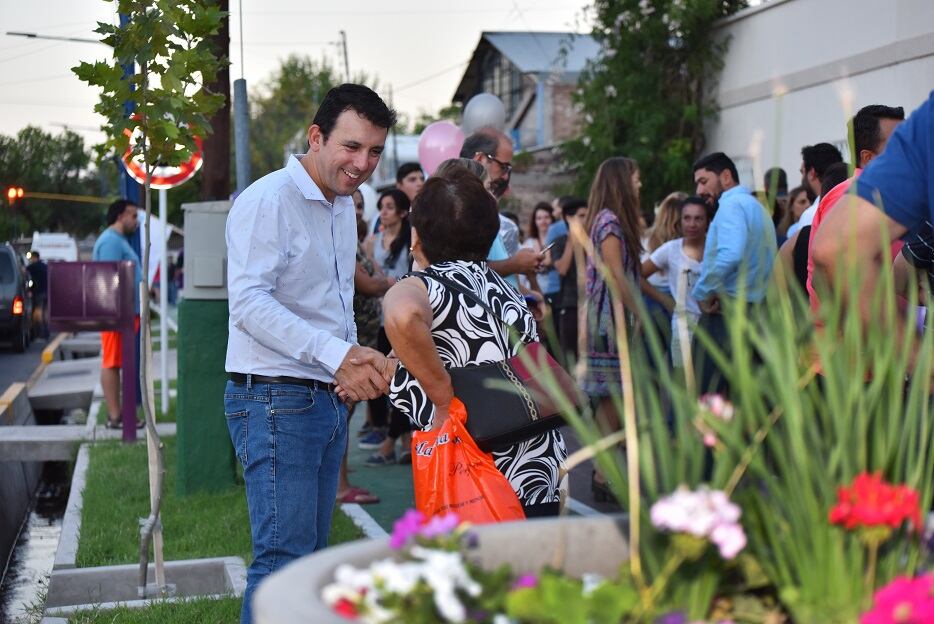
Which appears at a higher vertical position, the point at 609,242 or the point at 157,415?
the point at 609,242

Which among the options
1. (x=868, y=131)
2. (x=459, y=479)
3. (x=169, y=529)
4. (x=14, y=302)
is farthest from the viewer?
(x=14, y=302)

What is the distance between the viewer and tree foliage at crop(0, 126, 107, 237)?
9394cm

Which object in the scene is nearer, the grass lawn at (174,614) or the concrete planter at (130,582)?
the grass lawn at (174,614)

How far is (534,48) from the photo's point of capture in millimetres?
50188

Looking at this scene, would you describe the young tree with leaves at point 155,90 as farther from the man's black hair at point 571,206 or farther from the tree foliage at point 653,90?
the tree foliage at point 653,90

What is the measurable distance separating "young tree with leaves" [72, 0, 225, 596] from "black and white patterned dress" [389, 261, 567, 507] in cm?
183

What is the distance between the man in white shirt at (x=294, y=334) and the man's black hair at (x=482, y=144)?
279 centimetres

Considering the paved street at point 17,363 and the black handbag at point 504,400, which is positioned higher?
the black handbag at point 504,400

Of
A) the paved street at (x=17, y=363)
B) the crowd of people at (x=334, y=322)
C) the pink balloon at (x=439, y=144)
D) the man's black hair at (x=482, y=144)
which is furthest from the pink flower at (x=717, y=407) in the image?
the paved street at (x=17, y=363)

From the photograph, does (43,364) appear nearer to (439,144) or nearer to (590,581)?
(439,144)

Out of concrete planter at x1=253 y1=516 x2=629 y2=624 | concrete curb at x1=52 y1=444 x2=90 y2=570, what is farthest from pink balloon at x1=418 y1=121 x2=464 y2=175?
concrete planter at x1=253 y1=516 x2=629 y2=624

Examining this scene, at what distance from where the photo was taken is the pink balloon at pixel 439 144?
37.3ft

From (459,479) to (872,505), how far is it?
7.16 ft

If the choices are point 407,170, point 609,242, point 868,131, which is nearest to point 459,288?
point 868,131
